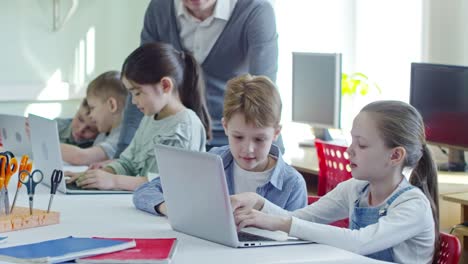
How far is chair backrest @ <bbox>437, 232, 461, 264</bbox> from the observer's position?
2045mm

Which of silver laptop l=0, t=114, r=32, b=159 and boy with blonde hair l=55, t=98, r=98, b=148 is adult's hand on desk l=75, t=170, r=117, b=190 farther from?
boy with blonde hair l=55, t=98, r=98, b=148

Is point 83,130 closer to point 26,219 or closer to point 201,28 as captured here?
point 201,28

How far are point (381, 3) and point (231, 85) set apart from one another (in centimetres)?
232

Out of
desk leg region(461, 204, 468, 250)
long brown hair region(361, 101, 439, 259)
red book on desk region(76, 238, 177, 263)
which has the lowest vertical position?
desk leg region(461, 204, 468, 250)

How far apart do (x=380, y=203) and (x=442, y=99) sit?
72.3 inches

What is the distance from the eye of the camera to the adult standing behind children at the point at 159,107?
2877mm

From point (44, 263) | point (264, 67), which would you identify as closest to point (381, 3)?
point (264, 67)

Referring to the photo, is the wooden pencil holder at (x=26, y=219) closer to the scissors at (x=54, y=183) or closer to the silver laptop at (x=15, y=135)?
the scissors at (x=54, y=183)

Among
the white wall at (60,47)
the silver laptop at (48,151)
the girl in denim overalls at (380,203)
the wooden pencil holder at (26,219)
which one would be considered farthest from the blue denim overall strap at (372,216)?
the white wall at (60,47)

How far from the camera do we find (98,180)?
2793mm

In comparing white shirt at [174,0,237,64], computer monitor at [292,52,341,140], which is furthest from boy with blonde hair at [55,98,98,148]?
computer monitor at [292,52,341,140]

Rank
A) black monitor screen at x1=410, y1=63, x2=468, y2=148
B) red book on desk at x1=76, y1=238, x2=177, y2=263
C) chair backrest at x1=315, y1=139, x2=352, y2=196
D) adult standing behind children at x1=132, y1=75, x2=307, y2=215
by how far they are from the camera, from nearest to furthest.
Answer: red book on desk at x1=76, y1=238, x2=177, y2=263 → adult standing behind children at x1=132, y1=75, x2=307, y2=215 → chair backrest at x1=315, y1=139, x2=352, y2=196 → black monitor screen at x1=410, y1=63, x2=468, y2=148

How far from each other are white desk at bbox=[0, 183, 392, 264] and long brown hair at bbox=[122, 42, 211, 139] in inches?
17.5

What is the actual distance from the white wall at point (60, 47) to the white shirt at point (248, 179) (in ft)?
9.08
